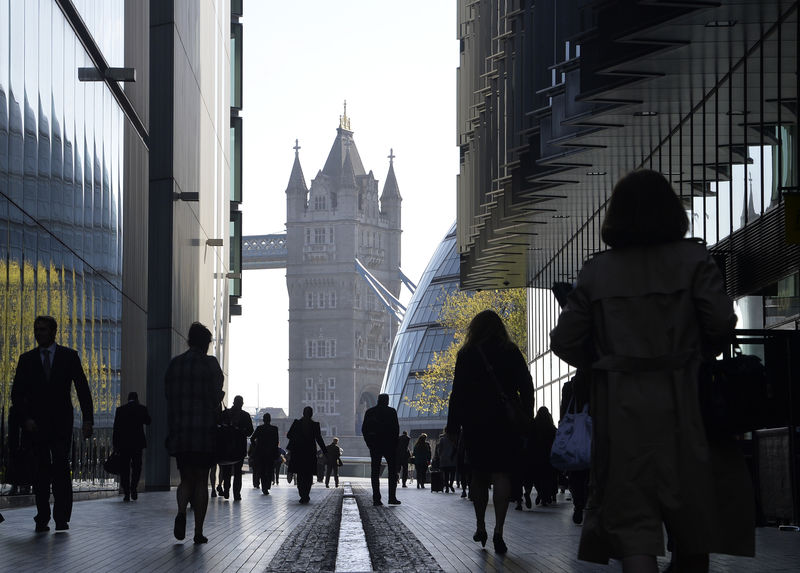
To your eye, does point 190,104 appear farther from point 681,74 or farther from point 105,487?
point 681,74

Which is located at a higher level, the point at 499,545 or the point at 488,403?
the point at 488,403

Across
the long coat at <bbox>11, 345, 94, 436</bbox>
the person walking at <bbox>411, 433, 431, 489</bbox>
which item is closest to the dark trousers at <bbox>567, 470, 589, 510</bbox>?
the long coat at <bbox>11, 345, 94, 436</bbox>

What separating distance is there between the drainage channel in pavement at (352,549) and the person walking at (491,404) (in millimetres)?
1001

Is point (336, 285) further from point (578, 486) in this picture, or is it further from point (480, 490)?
point (480, 490)

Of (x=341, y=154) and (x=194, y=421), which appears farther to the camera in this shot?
(x=341, y=154)

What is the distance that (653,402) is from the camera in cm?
492

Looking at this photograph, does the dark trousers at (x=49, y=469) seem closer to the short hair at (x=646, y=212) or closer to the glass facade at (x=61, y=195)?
the glass facade at (x=61, y=195)

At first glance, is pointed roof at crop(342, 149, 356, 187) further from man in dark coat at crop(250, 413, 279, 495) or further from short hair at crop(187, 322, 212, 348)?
short hair at crop(187, 322, 212, 348)

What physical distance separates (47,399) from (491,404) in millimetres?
3883

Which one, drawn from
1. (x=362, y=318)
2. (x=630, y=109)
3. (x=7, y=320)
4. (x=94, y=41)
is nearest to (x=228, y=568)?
(x=7, y=320)

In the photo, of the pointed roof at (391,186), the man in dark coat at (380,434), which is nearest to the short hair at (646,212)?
the man in dark coat at (380,434)

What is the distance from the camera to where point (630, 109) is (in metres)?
18.8

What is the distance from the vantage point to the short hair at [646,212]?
5062 millimetres

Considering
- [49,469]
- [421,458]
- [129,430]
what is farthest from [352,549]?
[421,458]
